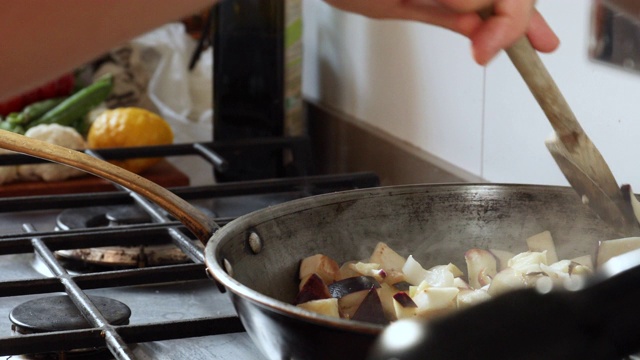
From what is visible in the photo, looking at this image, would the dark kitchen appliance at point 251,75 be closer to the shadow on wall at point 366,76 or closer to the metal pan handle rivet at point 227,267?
the shadow on wall at point 366,76

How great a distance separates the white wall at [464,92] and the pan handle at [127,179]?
1.44 feet

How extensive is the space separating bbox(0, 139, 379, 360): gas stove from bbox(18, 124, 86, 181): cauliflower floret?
0.16 metres

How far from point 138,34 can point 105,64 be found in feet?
4.44

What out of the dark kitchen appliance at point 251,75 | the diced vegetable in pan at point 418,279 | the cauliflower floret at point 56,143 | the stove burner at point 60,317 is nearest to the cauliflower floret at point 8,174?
the cauliflower floret at point 56,143

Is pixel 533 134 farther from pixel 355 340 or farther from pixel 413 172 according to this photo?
pixel 355 340

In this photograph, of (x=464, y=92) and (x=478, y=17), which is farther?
(x=464, y=92)

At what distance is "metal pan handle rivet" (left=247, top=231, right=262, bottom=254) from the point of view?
27.5 inches

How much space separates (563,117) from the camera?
749mm

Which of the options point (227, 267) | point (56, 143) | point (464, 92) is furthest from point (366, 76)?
point (227, 267)

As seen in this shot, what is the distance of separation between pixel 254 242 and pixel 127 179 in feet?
0.37

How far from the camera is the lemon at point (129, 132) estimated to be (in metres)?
1.40

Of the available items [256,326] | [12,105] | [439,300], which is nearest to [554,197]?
[439,300]

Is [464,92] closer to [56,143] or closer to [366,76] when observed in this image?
[366,76]

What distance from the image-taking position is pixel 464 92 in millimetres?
1194
